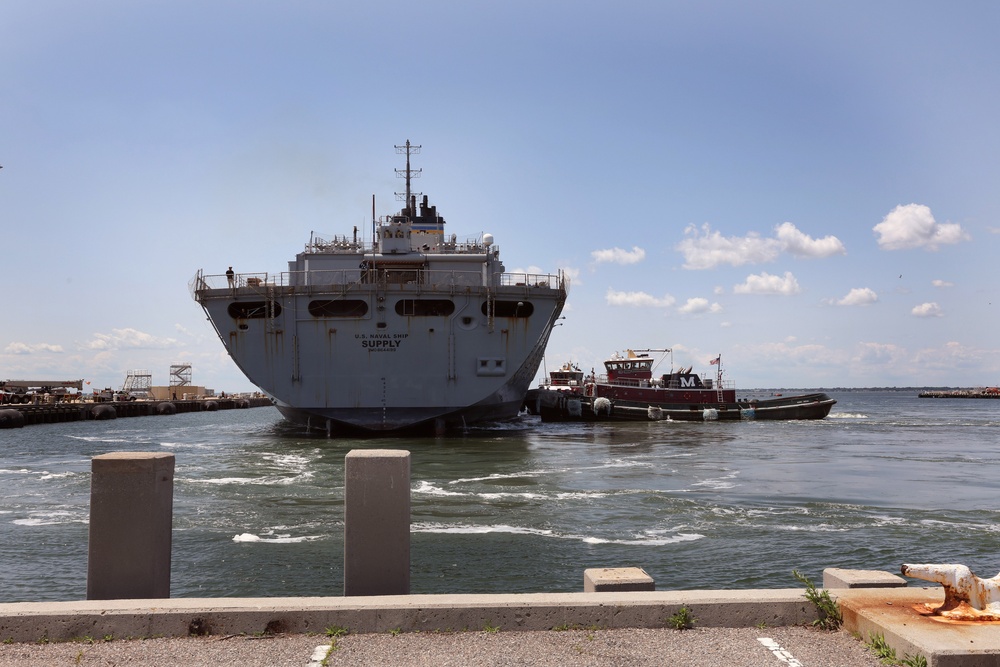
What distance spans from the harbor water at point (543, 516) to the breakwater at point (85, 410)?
19652 mm

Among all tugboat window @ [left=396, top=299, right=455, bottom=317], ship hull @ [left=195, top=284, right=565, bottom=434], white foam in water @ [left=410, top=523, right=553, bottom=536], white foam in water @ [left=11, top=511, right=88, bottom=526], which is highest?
tugboat window @ [left=396, top=299, right=455, bottom=317]

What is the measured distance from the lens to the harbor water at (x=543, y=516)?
1010 centimetres

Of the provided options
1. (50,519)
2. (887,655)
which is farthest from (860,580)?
(50,519)

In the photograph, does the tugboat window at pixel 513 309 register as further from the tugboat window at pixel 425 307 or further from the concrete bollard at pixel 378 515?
the concrete bollard at pixel 378 515

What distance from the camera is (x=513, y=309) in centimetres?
3262

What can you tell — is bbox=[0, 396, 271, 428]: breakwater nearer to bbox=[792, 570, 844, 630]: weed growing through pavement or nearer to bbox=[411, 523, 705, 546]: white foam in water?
bbox=[411, 523, 705, 546]: white foam in water

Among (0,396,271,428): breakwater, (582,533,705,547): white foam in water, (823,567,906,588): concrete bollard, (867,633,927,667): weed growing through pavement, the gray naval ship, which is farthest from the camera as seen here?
(0,396,271,428): breakwater

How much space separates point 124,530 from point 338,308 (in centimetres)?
2541

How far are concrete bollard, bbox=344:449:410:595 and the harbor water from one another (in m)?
3.14

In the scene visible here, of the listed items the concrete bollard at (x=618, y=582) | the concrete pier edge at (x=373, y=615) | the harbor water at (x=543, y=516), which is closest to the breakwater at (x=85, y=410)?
the harbor water at (x=543, y=516)

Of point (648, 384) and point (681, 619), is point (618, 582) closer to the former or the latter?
point (681, 619)

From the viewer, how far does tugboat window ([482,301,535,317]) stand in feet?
105

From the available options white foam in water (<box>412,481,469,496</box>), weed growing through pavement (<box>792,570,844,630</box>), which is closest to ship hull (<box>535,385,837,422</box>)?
white foam in water (<box>412,481,469,496</box>)

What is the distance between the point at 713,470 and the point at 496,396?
12484 millimetres
